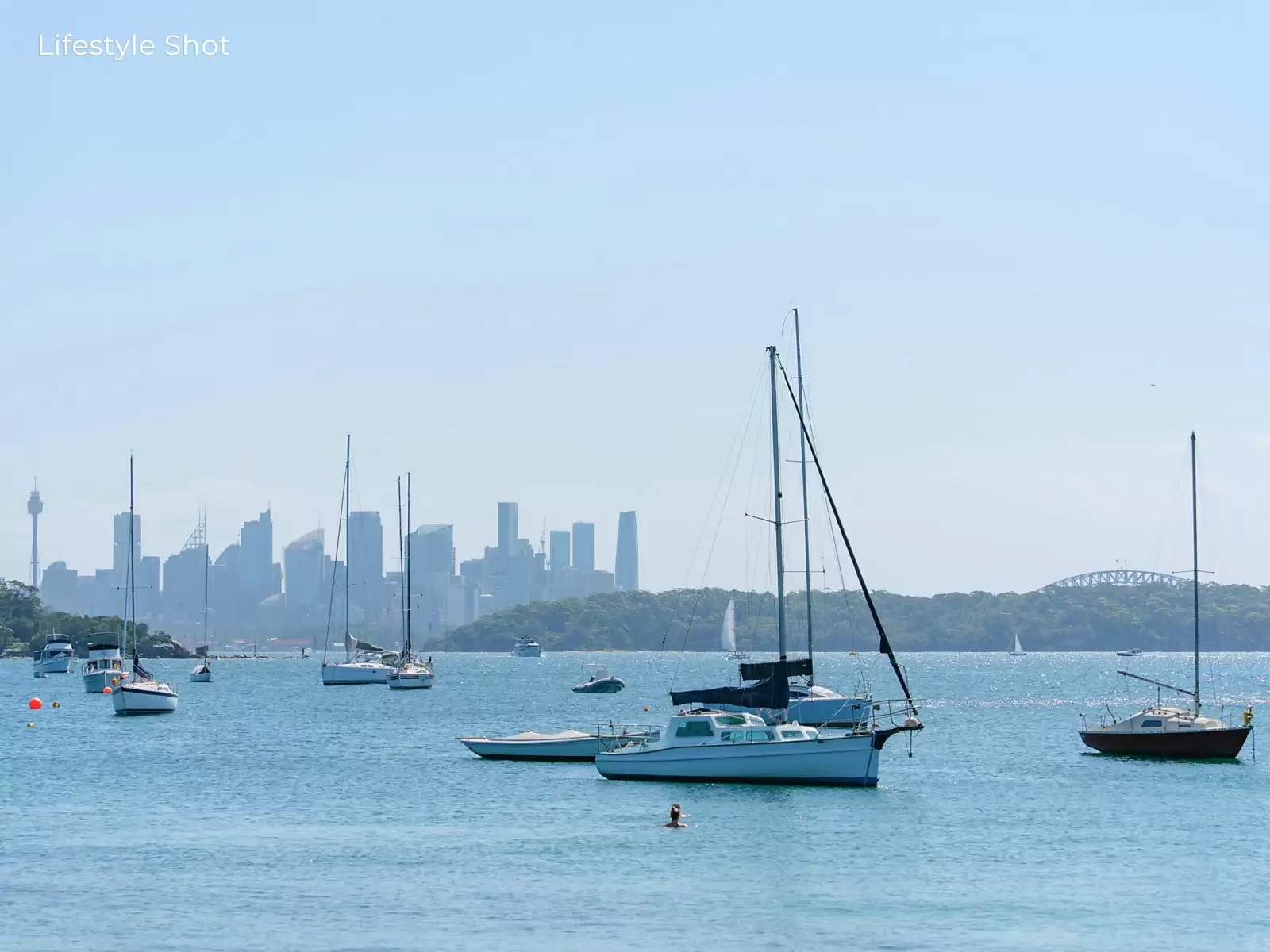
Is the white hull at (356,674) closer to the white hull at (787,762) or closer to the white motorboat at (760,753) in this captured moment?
the white motorboat at (760,753)

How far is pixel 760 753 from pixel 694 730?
10.9ft

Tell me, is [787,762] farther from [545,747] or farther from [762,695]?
[545,747]

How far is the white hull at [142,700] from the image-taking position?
121m

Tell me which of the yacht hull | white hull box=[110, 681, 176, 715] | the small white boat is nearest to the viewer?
the small white boat

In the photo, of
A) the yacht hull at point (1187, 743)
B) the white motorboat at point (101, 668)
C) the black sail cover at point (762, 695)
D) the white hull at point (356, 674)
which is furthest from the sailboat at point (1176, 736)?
the white hull at point (356, 674)

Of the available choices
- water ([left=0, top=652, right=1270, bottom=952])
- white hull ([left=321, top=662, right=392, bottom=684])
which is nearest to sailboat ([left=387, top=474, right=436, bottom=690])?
white hull ([left=321, top=662, right=392, bottom=684])

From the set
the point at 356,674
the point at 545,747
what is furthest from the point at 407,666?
the point at 545,747

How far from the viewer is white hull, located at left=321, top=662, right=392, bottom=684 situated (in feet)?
585

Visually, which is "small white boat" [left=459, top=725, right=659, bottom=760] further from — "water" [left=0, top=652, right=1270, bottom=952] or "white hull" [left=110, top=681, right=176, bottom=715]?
"white hull" [left=110, top=681, right=176, bottom=715]

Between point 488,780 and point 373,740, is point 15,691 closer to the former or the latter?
point 373,740

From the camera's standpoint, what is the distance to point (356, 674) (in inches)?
7028

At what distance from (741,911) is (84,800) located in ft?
110

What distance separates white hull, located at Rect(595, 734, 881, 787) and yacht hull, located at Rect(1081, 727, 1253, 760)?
20.1m

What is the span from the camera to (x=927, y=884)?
1847 inches
